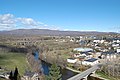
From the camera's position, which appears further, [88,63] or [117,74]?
[88,63]

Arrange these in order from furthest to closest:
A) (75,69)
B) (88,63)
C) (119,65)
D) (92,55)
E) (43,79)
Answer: (92,55), (88,63), (75,69), (119,65), (43,79)

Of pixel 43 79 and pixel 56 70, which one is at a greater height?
pixel 56 70

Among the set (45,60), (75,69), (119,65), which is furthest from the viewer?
(45,60)

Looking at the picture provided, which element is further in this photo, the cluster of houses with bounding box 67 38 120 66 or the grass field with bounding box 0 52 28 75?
the cluster of houses with bounding box 67 38 120 66

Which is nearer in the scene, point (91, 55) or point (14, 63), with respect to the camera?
point (14, 63)

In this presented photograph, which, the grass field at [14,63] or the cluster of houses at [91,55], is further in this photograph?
the cluster of houses at [91,55]

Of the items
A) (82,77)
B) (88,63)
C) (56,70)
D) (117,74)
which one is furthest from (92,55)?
(56,70)

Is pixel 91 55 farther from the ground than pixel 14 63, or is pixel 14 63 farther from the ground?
pixel 91 55

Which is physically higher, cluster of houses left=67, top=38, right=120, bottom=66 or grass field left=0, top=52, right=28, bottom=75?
cluster of houses left=67, top=38, right=120, bottom=66

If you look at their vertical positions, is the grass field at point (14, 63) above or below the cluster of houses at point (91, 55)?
below

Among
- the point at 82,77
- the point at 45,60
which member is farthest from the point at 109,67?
the point at 45,60

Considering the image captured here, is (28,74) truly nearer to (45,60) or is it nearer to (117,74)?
(117,74)
